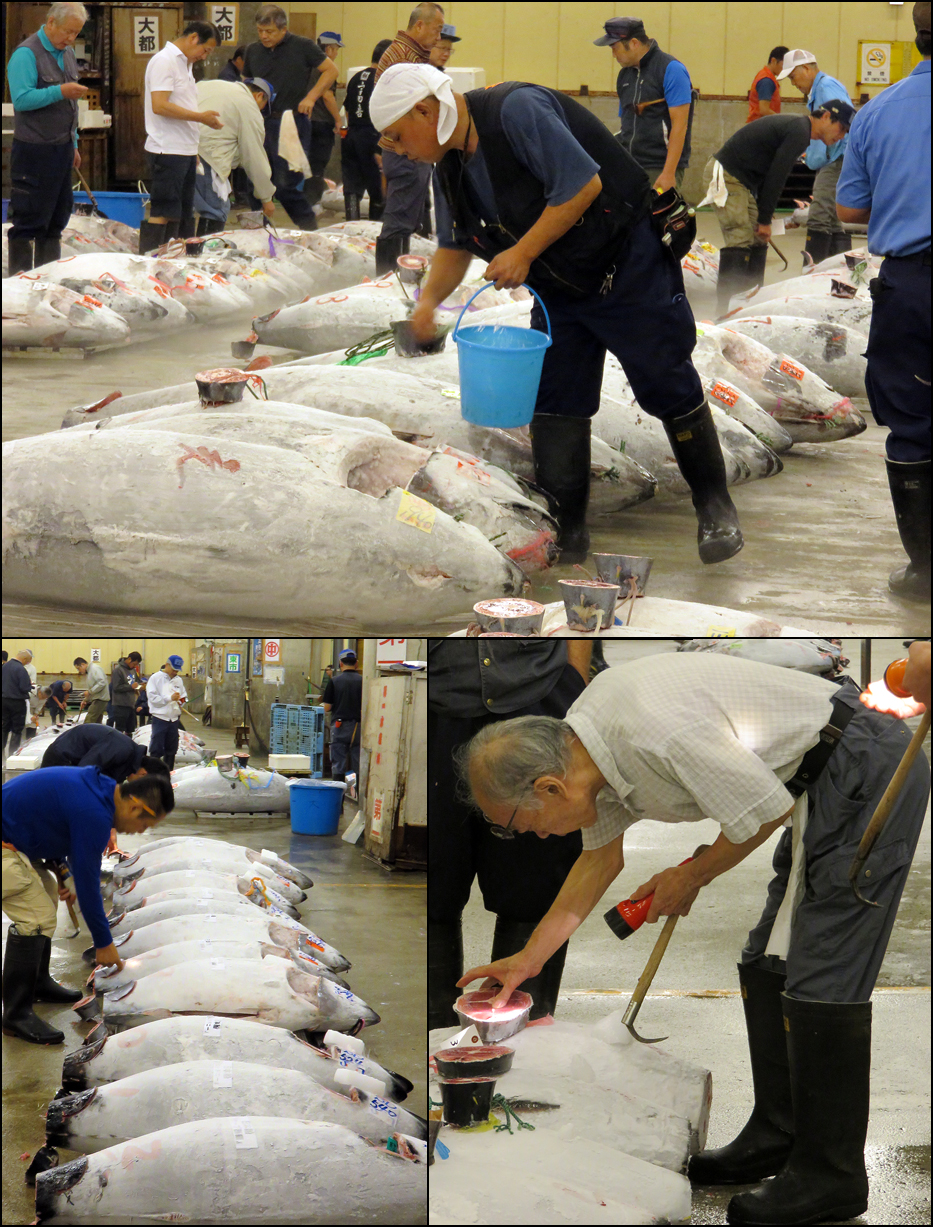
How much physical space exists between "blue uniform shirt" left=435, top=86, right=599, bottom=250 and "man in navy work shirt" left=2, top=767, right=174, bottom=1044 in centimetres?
168

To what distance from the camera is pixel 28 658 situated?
264cm

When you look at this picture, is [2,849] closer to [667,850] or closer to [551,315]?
[667,850]

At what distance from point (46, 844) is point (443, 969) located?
86 centimetres

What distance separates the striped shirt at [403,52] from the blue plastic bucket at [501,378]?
0.61 m

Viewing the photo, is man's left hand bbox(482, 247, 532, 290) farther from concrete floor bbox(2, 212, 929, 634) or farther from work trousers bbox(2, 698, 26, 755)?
work trousers bbox(2, 698, 26, 755)

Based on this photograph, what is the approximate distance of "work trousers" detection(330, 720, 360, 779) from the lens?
8.83ft

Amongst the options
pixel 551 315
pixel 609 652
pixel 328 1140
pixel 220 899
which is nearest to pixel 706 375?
pixel 551 315

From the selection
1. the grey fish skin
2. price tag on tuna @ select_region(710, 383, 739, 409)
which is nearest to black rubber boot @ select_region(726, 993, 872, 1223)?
the grey fish skin

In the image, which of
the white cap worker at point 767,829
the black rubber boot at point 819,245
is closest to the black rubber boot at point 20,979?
the white cap worker at point 767,829

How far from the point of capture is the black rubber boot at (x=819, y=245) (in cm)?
662

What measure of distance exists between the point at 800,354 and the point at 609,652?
356 centimetres

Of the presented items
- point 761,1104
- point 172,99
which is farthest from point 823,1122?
point 172,99

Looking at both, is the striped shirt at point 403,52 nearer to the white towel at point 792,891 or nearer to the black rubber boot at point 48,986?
the white towel at point 792,891

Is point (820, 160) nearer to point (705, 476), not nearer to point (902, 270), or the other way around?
point (705, 476)
